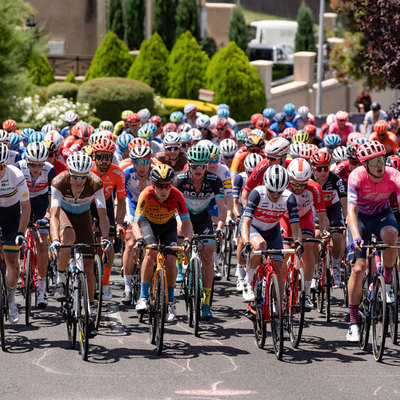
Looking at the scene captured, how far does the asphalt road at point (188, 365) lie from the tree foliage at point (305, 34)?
1515 inches

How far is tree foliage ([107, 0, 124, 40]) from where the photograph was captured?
43219mm

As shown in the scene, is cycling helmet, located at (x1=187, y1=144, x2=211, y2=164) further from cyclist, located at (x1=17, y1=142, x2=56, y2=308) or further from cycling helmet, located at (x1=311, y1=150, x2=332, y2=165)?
cyclist, located at (x1=17, y1=142, x2=56, y2=308)

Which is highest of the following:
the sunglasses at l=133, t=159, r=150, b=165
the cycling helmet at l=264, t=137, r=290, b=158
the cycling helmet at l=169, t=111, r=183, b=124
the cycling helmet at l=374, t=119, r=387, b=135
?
the cycling helmet at l=169, t=111, r=183, b=124

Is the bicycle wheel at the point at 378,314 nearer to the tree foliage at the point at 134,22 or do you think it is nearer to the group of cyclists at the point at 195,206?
the group of cyclists at the point at 195,206

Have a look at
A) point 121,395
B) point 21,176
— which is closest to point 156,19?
point 21,176

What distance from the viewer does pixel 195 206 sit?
40.3ft

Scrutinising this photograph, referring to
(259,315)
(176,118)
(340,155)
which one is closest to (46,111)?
(176,118)

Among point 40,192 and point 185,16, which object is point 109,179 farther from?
point 185,16

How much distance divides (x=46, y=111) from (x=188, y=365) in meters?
19.3

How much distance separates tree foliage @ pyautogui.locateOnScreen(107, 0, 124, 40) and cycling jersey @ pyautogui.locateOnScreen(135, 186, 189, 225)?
1300 inches

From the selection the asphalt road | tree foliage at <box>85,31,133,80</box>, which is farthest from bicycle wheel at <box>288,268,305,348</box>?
tree foliage at <box>85,31,133,80</box>

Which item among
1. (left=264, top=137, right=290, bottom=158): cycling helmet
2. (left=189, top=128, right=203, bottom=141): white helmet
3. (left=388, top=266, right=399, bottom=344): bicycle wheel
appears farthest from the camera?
(left=189, top=128, right=203, bottom=141): white helmet

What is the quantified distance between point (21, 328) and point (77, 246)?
157 cm

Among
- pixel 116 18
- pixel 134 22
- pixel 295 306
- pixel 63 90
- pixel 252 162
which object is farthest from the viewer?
pixel 134 22
